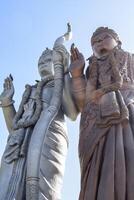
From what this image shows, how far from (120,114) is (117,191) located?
0.95 meters

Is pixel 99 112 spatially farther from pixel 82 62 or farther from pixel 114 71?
pixel 82 62

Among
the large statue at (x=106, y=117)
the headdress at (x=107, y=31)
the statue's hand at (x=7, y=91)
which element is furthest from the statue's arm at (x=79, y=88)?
the statue's hand at (x=7, y=91)

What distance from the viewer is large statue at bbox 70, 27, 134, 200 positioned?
4570mm

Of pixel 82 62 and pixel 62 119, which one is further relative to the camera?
pixel 62 119

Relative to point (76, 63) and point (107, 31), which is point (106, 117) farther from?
point (107, 31)

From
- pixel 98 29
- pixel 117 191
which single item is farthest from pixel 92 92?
pixel 117 191

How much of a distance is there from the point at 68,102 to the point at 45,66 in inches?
42.8

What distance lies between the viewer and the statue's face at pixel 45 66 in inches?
301

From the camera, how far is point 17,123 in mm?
6930

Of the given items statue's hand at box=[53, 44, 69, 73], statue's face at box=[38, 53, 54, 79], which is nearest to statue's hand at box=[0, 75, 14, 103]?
statue's face at box=[38, 53, 54, 79]

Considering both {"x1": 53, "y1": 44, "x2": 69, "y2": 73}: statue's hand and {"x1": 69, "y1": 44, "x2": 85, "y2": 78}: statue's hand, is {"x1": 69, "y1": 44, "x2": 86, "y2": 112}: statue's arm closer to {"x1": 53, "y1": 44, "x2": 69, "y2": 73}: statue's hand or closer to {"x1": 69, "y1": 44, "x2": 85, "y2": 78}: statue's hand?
{"x1": 69, "y1": 44, "x2": 85, "y2": 78}: statue's hand

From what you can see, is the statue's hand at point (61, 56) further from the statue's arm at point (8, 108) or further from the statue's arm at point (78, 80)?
the statue's arm at point (8, 108)

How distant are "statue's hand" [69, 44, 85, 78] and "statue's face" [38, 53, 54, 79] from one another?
1.02 meters

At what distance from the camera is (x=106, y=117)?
5.19m
